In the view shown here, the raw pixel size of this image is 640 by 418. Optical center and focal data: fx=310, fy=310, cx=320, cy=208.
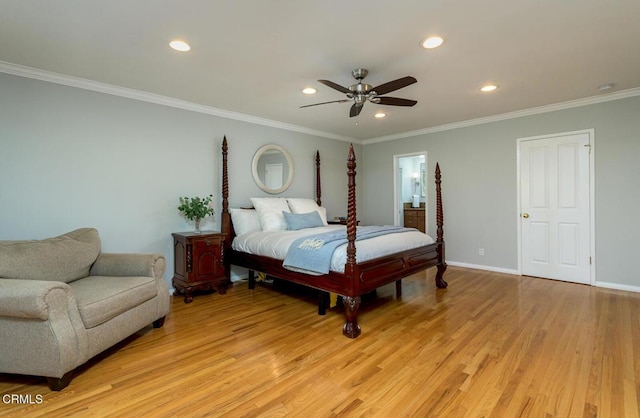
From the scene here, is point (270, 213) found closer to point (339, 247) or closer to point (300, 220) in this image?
point (300, 220)

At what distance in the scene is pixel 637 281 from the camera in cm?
382

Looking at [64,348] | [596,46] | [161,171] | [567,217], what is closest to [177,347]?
[64,348]

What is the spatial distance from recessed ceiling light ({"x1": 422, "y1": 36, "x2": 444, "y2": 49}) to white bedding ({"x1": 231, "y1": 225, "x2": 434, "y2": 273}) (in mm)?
1816

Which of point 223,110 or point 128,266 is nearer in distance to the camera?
point 128,266

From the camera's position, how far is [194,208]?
385 centimetres

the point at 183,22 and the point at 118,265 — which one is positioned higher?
the point at 183,22

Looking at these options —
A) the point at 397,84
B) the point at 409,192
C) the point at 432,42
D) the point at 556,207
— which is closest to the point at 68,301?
the point at 397,84

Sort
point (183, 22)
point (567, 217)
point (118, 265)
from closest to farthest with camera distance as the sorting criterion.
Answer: point (183, 22), point (118, 265), point (567, 217)

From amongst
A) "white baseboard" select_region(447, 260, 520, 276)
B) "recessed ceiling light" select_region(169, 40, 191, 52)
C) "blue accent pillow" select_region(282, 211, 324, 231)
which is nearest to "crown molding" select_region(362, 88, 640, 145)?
"white baseboard" select_region(447, 260, 520, 276)

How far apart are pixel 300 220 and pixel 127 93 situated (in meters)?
2.55

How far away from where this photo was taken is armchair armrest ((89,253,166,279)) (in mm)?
2766

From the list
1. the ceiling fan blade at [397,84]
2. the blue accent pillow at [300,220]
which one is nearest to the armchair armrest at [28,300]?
the blue accent pillow at [300,220]

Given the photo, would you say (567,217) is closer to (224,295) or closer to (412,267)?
(412,267)

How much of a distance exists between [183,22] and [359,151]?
4831mm
